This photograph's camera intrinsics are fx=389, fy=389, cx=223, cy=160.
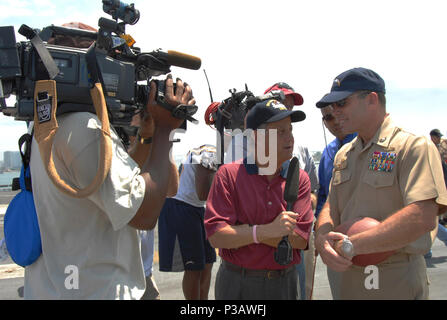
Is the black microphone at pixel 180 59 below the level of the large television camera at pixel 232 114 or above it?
above

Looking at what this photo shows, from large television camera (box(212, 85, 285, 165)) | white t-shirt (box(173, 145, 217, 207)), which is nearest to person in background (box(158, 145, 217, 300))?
white t-shirt (box(173, 145, 217, 207))

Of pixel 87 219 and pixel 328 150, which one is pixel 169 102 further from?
pixel 328 150

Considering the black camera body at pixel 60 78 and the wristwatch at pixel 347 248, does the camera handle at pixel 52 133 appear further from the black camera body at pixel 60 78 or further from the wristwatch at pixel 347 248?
the wristwatch at pixel 347 248

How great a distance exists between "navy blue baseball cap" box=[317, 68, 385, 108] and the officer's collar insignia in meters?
0.40

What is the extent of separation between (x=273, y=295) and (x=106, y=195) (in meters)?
1.41

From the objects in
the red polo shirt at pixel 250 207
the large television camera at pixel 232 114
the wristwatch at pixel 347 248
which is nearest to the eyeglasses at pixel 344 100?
the red polo shirt at pixel 250 207

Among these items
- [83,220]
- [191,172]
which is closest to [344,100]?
[83,220]

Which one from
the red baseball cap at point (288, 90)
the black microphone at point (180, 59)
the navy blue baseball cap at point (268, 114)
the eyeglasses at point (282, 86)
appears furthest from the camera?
the eyeglasses at point (282, 86)

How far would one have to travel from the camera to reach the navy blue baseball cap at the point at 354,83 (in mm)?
2387

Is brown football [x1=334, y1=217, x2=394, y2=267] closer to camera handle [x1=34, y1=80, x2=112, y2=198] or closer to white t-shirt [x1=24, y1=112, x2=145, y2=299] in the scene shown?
white t-shirt [x1=24, y1=112, x2=145, y2=299]

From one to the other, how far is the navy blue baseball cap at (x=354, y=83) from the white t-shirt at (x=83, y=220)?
1.38m

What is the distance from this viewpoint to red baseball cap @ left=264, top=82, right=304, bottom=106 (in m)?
3.84
